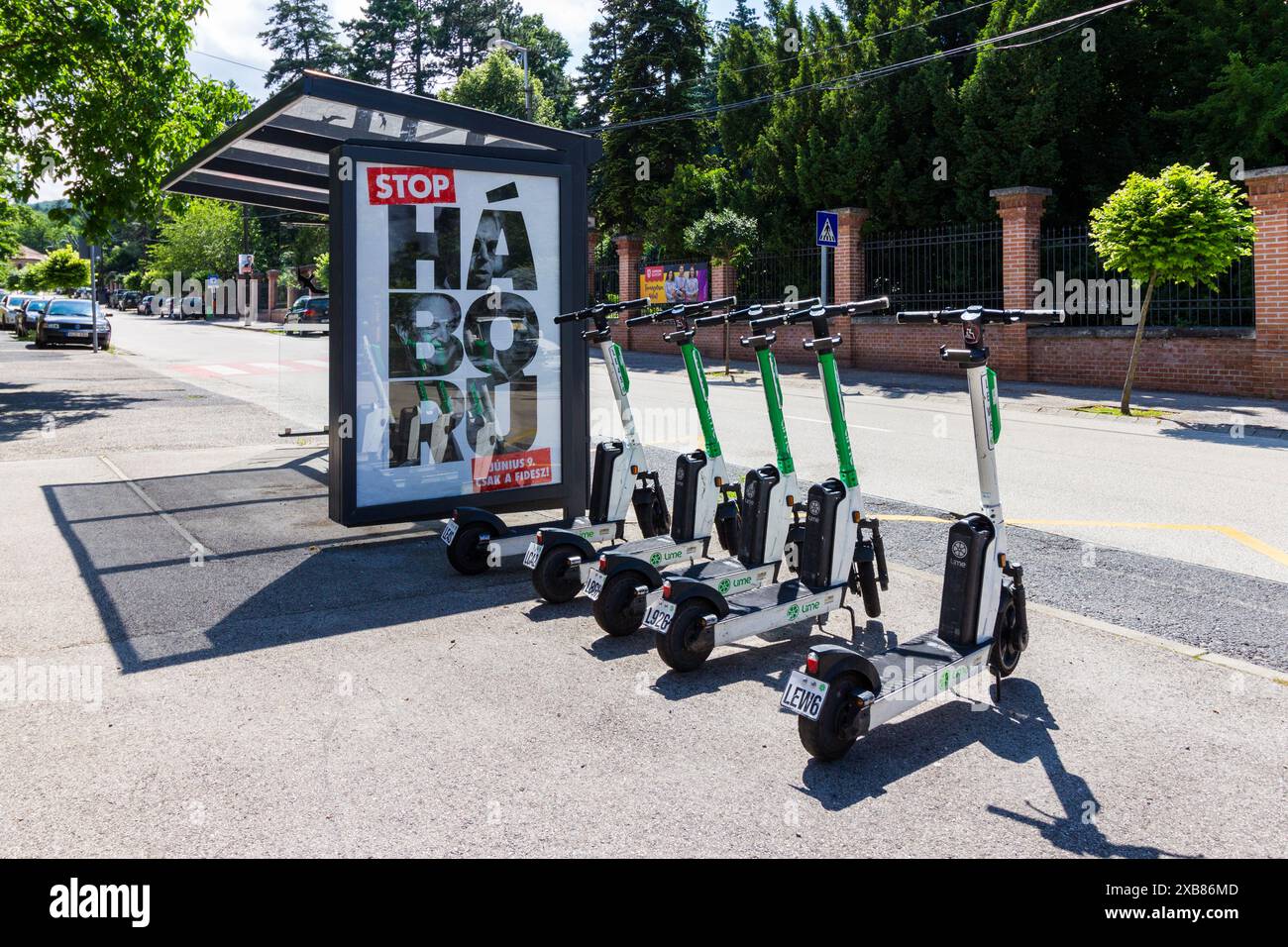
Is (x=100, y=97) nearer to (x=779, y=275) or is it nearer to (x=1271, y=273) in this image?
(x=779, y=275)

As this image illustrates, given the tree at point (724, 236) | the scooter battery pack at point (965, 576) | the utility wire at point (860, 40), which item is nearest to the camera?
the scooter battery pack at point (965, 576)

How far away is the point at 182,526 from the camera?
8422mm

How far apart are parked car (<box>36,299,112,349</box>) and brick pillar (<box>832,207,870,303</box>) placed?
75.6ft

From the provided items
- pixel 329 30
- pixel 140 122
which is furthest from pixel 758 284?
pixel 329 30

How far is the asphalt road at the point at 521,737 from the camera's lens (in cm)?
355

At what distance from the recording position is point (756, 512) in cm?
583

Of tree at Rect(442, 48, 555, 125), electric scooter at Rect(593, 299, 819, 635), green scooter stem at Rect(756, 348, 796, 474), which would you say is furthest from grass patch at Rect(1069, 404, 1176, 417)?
tree at Rect(442, 48, 555, 125)

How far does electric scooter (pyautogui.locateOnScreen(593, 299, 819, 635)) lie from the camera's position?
559 centimetres

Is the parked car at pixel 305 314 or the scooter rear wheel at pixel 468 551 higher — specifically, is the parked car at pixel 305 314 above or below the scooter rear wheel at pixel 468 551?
above

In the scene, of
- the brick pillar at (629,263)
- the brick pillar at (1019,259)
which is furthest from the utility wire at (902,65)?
the brick pillar at (629,263)

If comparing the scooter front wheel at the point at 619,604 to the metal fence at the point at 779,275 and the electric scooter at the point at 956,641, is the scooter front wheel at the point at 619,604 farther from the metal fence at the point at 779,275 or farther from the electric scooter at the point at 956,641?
the metal fence at the point at 779,275

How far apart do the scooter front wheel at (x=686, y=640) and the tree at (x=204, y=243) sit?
66010 mm

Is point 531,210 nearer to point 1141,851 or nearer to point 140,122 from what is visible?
point 1141,851

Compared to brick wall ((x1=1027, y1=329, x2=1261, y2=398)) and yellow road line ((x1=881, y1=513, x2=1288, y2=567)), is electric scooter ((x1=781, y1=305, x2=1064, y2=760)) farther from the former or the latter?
brick wall ((x1=1027, y1=329, x2=1261, y2=398))
